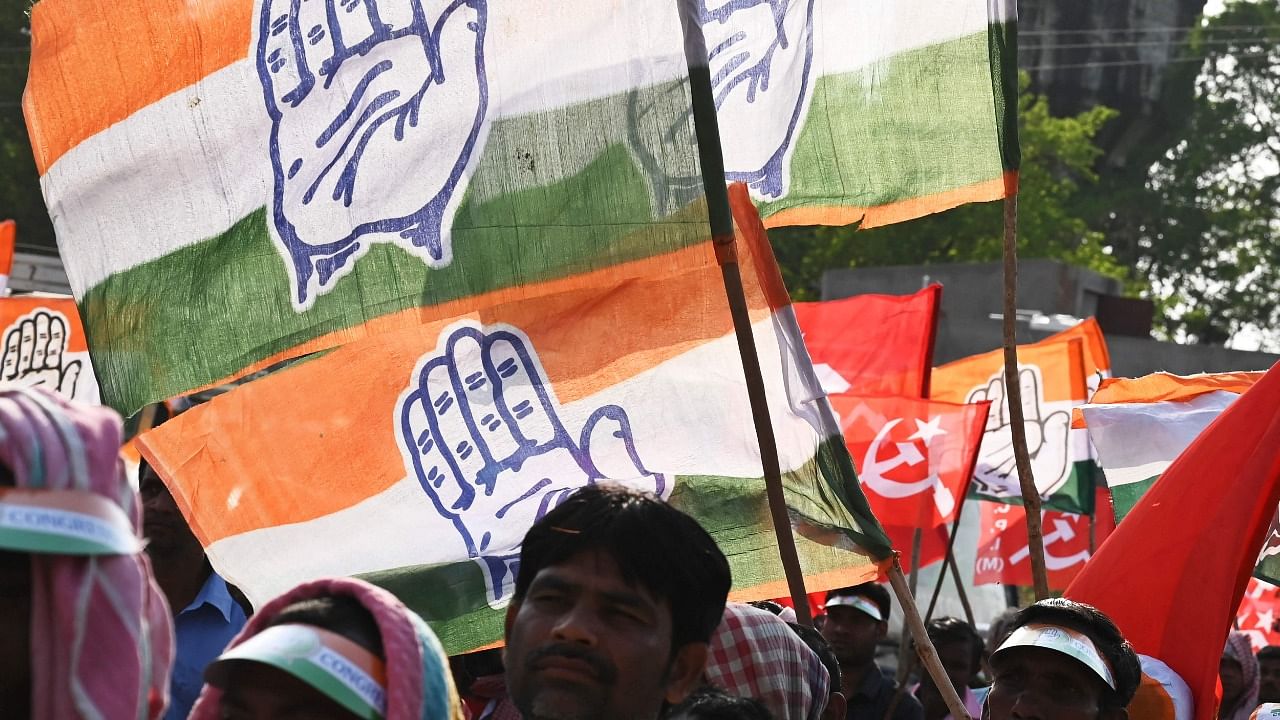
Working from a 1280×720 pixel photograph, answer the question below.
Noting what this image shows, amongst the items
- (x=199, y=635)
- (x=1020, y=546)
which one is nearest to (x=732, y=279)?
(x=199, y=635)

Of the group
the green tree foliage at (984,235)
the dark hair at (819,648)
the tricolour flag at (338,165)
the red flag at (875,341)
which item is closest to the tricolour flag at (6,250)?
the red flag at (875,341)

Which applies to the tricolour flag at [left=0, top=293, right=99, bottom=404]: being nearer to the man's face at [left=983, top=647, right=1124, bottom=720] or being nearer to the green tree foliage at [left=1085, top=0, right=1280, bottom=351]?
the man's face at [left=983, top=647, right=1124, bottom=720]

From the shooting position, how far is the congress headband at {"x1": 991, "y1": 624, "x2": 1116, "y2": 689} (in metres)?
3.47

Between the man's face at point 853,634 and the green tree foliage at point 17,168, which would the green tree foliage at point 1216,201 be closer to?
the green tree foliage at point 17,168

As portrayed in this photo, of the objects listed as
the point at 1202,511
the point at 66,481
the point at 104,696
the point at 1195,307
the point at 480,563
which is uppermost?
the point at 66,481

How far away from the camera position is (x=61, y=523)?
1.66 meters

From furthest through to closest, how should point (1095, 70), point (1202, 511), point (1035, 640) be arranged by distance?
point (1095, 70) < point (1202, 511) < point (1035, 640)

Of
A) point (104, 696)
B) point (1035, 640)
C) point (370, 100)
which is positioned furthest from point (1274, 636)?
point (104, 696)

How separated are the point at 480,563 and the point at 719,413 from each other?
24.8 inches

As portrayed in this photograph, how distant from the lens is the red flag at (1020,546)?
10.1 meters

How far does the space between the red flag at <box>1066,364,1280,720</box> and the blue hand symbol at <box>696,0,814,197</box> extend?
4.13 ft

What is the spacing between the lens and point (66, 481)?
1690 mm

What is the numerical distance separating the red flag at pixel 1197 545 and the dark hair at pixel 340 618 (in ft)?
8.65

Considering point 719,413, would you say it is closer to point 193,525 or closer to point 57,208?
point 193,525
